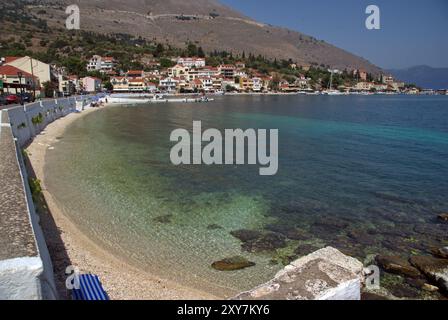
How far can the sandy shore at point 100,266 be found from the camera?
8820mm

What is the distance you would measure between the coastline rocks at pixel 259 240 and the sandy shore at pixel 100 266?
3.10 meters

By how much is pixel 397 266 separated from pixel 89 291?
27.3 feet

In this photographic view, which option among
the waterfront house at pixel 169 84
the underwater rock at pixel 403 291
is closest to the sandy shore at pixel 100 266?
the underwater rock at pixel 403 291

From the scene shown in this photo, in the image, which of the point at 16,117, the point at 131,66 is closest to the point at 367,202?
the point at 16,117

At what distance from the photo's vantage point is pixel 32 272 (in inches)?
212

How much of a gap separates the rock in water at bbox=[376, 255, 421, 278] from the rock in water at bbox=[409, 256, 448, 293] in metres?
0.20

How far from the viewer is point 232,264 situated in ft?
35.0

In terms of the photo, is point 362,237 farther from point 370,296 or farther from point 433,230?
point 370,296

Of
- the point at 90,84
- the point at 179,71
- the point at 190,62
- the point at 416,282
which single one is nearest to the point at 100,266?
the point at 416,282

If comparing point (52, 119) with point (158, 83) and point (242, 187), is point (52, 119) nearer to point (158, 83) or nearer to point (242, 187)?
point (242, 187)

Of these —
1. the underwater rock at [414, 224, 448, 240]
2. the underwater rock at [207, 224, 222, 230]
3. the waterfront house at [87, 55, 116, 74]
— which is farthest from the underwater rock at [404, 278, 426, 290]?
the waterfront house at [87, 55, 116, 74]

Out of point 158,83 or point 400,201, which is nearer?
point 400,201
